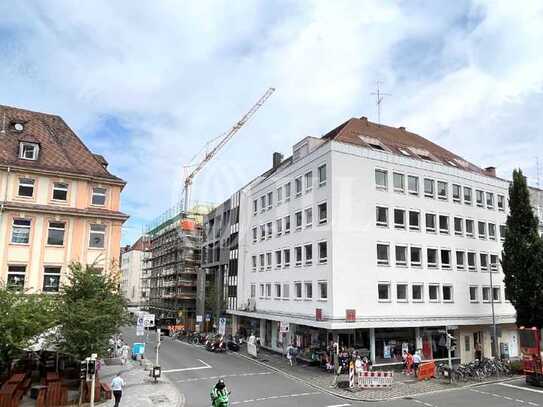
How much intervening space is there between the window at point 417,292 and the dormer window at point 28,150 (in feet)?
96.4

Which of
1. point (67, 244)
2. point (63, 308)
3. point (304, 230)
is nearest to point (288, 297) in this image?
point (304, 230)

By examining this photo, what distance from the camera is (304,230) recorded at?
A: 3706cm

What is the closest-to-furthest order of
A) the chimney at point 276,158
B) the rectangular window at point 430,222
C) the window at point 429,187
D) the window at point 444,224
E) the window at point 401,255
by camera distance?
the window at point 401,255 → the rectangular window at point 430,222 → the window at point 429,187 → the window at point 444,224 → the chimney at point 276,158

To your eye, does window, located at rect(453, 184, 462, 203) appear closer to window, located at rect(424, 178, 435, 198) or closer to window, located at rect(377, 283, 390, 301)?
window, located at rect(424, 178, 435, 198)

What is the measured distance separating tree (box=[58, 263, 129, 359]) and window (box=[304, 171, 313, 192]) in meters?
17.4

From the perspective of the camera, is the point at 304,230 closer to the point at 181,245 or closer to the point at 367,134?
the point at 367,134

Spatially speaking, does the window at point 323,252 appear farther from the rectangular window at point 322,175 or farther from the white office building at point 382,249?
the rectangular window at point 322,175

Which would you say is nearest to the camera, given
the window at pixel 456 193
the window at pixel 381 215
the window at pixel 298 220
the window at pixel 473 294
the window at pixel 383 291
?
the window at pixel 383 291

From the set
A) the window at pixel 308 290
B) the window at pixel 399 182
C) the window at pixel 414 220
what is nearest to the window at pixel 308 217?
the window at pixel 308 290

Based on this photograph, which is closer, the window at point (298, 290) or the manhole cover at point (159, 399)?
the manhole cover at point (159, 399)

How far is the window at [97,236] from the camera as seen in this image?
3259cm

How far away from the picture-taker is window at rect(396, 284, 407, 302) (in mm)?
34188

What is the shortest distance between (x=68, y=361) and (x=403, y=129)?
36490 millimetres

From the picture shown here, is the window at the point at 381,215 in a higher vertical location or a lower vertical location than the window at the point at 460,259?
higher
